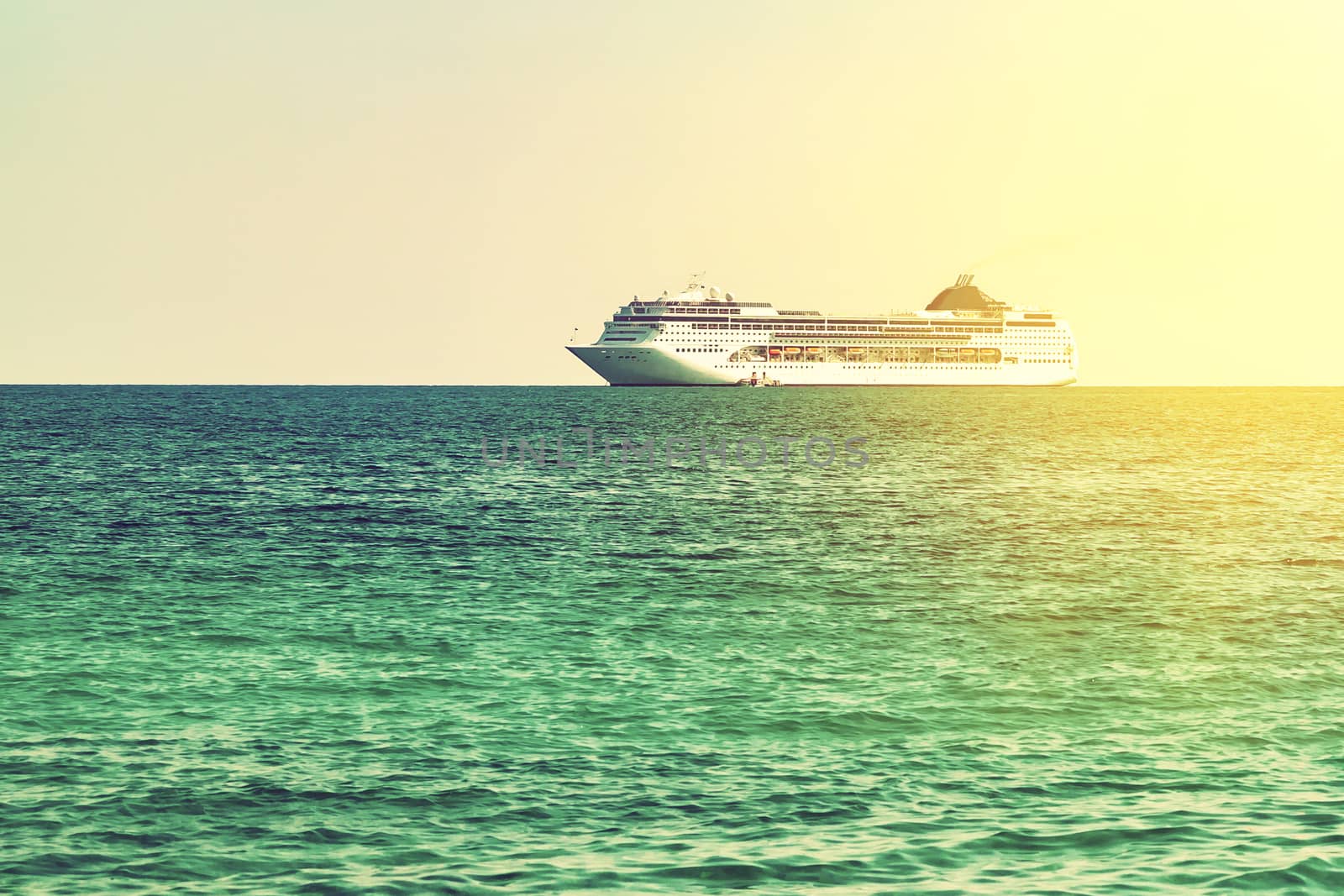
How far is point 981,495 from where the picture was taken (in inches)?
1767

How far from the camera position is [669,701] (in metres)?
15.5

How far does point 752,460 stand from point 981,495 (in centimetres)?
1846

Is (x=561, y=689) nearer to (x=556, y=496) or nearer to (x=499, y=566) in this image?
(x=499, y=566)

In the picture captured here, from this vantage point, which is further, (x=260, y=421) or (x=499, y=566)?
(x=260, y=421)

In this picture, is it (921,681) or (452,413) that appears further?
(452,413)

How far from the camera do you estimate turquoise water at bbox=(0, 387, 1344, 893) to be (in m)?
10.5

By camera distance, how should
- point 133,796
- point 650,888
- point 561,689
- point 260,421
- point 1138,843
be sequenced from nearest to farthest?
point 650,888, point 1138,843, point 133,796, point 561,689, point 260,421

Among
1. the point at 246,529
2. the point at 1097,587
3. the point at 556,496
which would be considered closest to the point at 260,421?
the point at 556,496

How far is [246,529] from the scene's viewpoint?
33625 millimetres

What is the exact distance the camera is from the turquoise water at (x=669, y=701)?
10.5 m

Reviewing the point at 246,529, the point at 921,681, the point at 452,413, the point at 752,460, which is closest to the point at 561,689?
the point at 921,681

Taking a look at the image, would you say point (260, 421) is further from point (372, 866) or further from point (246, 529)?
point (372, 866)

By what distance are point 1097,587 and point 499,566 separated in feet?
35.9

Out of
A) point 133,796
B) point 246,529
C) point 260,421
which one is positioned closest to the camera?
point 133,796
